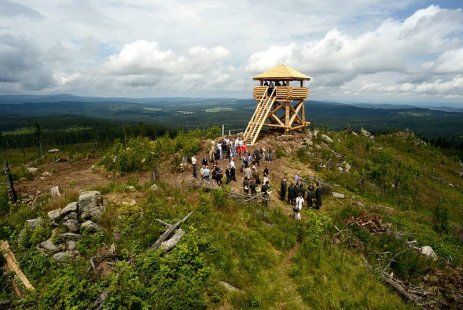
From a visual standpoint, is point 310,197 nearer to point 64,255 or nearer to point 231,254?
point 231,254

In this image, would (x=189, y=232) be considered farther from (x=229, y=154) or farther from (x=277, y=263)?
(x=229, y=154)

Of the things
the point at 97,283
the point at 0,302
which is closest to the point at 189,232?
the point at 97,283

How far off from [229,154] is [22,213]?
13460 mm

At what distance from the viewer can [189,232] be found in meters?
10.5

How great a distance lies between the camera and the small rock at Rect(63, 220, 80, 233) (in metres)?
10.7

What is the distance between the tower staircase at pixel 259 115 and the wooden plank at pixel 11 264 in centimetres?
1740

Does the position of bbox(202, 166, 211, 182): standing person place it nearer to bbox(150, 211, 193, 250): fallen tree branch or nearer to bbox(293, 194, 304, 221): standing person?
bbox(293, 194, 304, 221): standing person

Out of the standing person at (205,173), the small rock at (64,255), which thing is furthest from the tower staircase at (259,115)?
the small rock at (64,255)

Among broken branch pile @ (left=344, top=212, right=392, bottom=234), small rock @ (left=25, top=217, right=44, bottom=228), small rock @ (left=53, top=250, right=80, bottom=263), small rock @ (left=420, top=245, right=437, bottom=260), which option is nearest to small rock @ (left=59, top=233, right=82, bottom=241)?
small rock @ (left=53, top=250, right=80, bottom=263)

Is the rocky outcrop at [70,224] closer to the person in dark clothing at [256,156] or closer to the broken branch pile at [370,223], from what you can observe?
the person in dark clothing at [256,156]

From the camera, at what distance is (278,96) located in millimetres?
26703

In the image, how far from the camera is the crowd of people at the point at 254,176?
15728mm

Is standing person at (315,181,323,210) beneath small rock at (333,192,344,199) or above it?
above

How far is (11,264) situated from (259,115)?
806 inches
